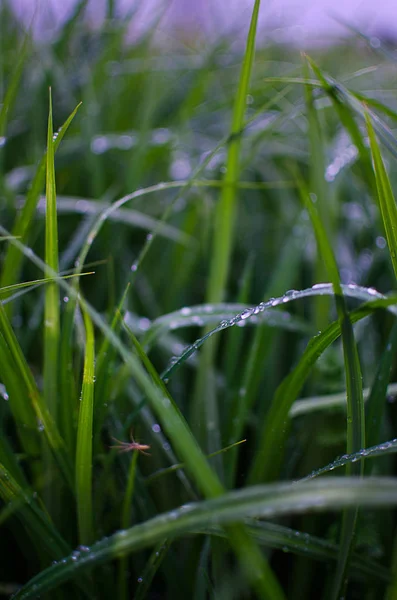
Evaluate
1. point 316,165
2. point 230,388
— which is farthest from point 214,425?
point 316,165

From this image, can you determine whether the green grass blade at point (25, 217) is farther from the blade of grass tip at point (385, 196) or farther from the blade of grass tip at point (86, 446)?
the blade of grass tip at point (385, 196)

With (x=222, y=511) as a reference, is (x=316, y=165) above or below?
above

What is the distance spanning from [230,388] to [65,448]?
8.9 inches

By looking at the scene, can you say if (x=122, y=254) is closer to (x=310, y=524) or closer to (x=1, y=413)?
(x=1, y=413)

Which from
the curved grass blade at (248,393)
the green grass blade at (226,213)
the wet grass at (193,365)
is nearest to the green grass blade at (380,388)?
the wet grass at (193,365)

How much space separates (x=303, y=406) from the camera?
1.72ft

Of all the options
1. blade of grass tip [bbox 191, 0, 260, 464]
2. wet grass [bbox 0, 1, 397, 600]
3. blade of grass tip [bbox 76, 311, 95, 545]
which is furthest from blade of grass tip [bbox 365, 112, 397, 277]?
blade of grass tip [bbox 76, 311, 95, 545]

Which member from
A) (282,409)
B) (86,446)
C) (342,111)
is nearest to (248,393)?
(282,409)

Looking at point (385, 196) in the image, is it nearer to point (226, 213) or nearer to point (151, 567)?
point (226, 213)

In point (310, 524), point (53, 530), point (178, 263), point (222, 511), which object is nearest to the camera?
point (222, 511)

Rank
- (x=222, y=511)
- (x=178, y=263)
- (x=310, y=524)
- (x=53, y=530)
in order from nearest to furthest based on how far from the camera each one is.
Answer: (x=222, y=511) < (x=53, y=530) < (x=310, y=524) < (x=178, y=263)

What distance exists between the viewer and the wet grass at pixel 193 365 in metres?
0.36

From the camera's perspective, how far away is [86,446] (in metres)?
0.38

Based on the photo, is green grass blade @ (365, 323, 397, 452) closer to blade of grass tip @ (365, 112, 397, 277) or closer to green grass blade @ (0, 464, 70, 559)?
blade of grass tip @ (365, 112, 397, 277)
